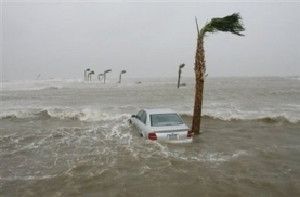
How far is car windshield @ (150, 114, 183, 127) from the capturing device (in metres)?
13.7

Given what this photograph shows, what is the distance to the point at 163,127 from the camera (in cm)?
1323

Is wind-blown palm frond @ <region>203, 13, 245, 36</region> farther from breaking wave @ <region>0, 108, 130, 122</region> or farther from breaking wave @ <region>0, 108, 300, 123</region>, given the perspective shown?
breaking wave @ <region>0, 108, 130, 122</region>

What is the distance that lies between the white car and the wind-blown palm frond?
388cm

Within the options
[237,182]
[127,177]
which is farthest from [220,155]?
[127,177]

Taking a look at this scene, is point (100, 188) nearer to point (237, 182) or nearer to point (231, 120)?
point (237, 182)

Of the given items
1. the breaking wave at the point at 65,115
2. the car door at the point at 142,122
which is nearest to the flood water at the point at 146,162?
the car door at the point at 142,122

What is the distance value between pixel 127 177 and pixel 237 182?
2.82 metres

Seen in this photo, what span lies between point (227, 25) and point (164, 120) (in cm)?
464

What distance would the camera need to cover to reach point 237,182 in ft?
29.2

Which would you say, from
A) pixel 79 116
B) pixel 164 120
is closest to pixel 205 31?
pixel 164 120

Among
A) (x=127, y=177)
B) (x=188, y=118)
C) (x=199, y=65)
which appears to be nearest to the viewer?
(x=127, y=177)

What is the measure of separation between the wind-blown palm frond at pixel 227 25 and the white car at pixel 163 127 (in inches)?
153

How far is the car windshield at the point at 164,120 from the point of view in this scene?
13656mm

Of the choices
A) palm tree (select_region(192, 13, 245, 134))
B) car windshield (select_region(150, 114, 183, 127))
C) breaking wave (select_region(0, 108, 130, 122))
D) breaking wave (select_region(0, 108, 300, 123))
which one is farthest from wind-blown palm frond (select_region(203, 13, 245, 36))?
breaking wave (select_region(0, 108, 130, 122))
